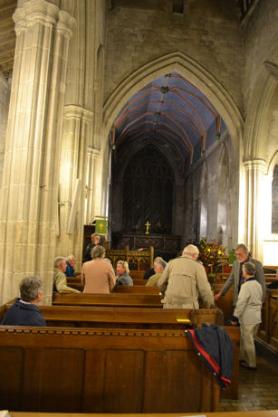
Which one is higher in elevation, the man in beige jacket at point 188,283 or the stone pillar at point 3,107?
the stone pillar at point 3,107

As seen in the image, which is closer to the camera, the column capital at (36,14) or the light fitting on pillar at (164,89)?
the column capital at (36,14)

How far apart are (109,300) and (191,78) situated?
456 inches

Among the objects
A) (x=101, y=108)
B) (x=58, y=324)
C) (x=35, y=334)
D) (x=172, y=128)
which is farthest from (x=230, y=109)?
(x=35, y=334)

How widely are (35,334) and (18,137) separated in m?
3.41

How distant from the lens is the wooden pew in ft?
15.6

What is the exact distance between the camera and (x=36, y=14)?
561 centimetres

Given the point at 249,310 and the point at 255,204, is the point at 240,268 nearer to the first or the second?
the point at 249,310

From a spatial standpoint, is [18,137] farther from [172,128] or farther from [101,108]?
[172,128]

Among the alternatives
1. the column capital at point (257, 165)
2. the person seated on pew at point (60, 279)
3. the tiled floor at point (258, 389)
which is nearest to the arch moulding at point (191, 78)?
the column capital at point (257, 165)

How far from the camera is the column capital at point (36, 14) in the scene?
5594 mm

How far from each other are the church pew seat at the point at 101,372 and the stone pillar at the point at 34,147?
8.15ft

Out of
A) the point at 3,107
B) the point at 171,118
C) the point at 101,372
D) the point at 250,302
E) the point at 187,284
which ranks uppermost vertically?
the point at 171,118

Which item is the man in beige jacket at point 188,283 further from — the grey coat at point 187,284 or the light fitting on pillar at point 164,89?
the light fitting on pillar at point 164,89

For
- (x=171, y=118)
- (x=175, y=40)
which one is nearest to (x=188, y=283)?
(x=175, y=40)
